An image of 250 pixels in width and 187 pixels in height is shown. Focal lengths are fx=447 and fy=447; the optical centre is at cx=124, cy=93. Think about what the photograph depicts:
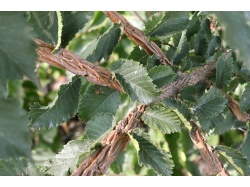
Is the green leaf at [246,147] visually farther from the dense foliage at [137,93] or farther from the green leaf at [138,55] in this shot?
the green leaf at [138,55]

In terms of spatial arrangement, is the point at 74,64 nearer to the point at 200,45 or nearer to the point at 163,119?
the point at 163,119

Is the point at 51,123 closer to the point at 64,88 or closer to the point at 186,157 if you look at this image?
the point at 64,88

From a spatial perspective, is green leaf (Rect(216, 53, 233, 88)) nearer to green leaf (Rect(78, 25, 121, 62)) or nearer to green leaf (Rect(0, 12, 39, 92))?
green leaf (Rect(78, 25, 121, 62))

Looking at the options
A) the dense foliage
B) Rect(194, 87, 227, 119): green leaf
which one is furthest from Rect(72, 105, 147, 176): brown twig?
Rect(194, 87, 227, 119): green leaf

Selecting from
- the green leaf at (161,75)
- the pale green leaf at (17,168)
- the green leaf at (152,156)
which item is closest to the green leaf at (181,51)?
the green leaf at (161,75)

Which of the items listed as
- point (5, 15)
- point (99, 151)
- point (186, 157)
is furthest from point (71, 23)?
point (186, 157)

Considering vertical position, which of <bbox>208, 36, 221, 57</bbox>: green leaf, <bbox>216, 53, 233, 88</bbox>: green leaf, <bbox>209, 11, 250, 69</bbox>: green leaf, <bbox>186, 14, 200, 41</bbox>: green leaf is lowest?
<bbox>216, 53, 233, 88</bbox>: green leaf

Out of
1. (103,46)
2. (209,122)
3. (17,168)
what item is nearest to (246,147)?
(209,122)
